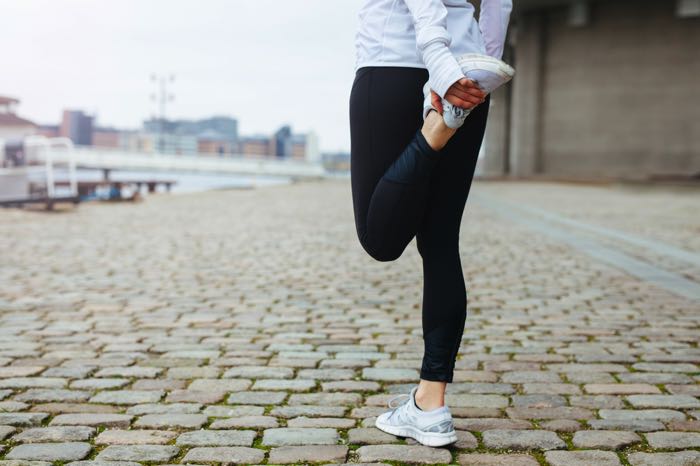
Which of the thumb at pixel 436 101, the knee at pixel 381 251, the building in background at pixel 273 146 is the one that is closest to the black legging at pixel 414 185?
the knee at pixel 381 251

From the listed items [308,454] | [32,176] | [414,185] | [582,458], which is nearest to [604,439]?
[582,458]

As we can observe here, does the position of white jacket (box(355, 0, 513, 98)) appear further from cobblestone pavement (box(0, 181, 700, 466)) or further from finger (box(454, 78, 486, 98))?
cobblestone pavement (box(0, 181, 700, 466))

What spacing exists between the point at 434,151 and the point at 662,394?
1.63 metres

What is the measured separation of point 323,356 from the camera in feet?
13.3

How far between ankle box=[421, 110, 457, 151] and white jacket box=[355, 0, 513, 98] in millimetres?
95

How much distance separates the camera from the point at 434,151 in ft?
7.73

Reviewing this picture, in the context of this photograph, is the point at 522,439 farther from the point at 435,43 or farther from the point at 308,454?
the point at 435,43

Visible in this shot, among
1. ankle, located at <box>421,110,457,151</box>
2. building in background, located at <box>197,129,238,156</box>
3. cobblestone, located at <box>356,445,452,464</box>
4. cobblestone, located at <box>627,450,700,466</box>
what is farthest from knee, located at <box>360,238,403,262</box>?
building in background, located at <box>197,129,238,156</box>

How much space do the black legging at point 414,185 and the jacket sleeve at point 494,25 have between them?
0.19m

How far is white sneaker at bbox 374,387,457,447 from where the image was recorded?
2.63m

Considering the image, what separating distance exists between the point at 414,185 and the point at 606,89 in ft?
105

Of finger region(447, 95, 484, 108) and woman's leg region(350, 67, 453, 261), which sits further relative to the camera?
woman's leg region(350, 67, 453, 261)

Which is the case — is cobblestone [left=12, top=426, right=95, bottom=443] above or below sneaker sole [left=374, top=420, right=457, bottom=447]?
below

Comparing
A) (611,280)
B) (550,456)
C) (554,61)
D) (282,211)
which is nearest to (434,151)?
(550,456)
